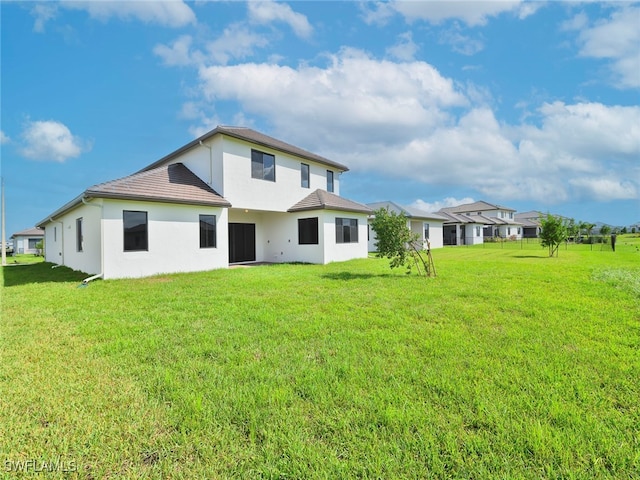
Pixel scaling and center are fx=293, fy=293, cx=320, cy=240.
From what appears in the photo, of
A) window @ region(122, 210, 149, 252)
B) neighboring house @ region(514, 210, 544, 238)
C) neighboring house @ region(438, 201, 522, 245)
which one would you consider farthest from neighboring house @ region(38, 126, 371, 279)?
neighboring house @ region(514, 210, 544, 238)

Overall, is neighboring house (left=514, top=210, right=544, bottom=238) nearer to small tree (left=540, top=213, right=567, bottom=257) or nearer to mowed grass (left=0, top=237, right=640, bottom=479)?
small tree (left=540, top=213, right=567, bottom=257)

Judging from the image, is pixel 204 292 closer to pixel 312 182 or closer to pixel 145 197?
pixel 145 197

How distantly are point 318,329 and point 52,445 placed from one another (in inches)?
137

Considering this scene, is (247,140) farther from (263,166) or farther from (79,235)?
(79,235)

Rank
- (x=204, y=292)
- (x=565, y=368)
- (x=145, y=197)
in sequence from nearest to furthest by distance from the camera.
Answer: (x=565, y=368), (x=204, y=292), (x=145, y=197)

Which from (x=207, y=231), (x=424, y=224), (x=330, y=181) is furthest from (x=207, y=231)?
(x=424, y=224)

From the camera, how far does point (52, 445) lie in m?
2.41

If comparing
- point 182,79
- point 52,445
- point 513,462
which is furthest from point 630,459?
point 182,79

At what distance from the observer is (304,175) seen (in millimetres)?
18375

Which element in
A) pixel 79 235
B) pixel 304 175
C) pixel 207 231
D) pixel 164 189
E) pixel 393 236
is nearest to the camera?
pixel 393 236

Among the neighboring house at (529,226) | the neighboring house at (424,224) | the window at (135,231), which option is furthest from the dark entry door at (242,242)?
the neighboring house at (529,226)

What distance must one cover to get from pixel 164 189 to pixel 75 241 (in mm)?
6243

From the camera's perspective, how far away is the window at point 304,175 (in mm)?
18078

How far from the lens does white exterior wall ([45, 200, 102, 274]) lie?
11587mm
